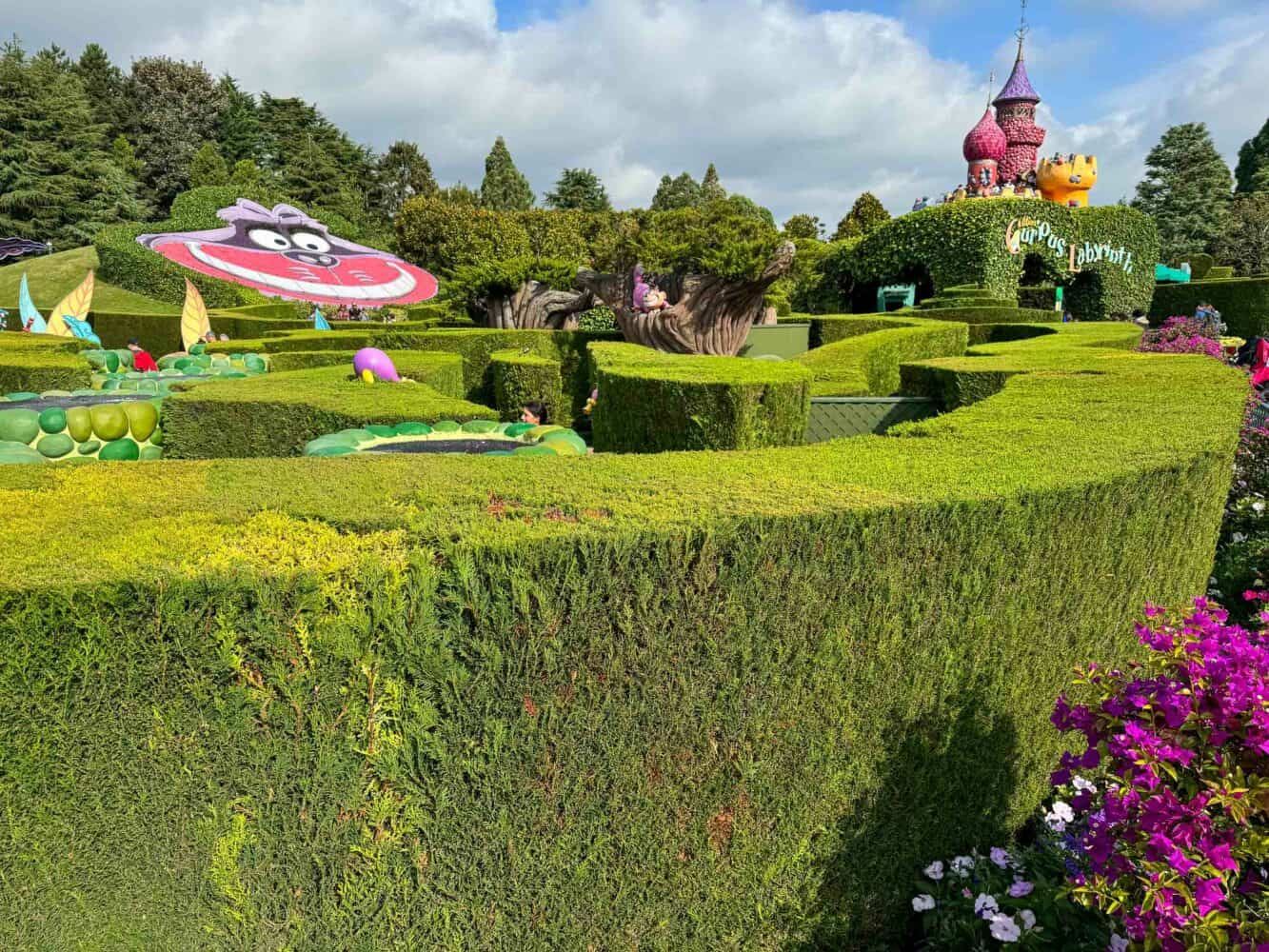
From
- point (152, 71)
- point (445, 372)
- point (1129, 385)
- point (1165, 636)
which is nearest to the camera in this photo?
point (1165, 636)

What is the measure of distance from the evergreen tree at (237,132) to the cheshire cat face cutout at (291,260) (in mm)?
22155

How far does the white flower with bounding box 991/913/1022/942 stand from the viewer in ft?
8.20

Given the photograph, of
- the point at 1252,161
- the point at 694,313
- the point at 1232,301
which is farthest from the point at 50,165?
the point at 1252,161

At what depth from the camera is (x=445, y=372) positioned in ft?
36.2

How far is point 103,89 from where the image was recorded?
58.4 metres

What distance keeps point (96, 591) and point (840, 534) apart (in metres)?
2.07

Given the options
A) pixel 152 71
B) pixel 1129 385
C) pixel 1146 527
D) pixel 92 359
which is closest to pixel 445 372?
pixel 92 359

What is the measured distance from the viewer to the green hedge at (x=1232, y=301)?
990 inches

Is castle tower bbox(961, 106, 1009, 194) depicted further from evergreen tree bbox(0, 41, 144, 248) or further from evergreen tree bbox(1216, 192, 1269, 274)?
evergreen tree bbox(0, 41, 144, 248)

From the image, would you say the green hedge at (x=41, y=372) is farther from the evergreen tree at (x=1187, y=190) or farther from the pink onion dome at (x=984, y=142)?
the evergreen tree at (x=1187, y=190)

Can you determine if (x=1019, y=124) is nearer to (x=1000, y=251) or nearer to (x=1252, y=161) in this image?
(x=1000, y=251)

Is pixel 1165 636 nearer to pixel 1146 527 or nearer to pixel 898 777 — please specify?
pixel 898 777

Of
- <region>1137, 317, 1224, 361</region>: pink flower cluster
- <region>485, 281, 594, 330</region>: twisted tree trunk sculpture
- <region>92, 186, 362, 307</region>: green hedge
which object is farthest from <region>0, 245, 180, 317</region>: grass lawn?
<region>1137, 317, 1224, 361</region>: pink flower cluster

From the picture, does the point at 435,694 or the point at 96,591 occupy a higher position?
the point at 96,591
